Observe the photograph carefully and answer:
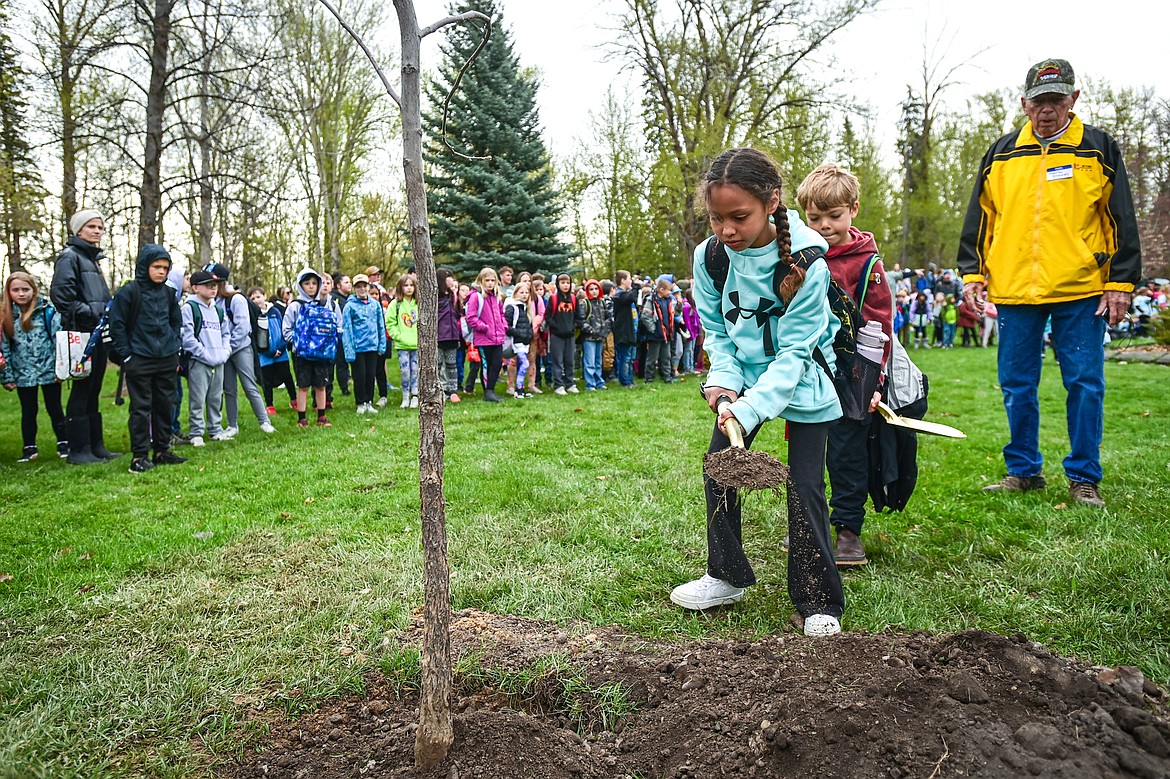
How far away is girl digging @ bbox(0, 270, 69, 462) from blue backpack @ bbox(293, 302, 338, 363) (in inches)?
97.1

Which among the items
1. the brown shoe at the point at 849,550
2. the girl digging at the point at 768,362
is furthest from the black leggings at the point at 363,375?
the girl digging at the point at 768,362

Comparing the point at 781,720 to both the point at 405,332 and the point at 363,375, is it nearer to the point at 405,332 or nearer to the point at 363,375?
the point at 363,375

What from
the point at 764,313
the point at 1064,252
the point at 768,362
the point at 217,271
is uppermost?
the point at 217,271

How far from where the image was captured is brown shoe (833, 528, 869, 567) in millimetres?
3723

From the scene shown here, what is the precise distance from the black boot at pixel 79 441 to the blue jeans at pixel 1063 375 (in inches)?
324

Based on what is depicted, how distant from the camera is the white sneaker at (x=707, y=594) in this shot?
10.5 feet

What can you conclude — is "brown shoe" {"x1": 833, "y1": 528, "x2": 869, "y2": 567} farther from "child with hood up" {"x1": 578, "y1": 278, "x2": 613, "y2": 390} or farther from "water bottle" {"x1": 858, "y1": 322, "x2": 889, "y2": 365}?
"child with hood up" {"x1": 578, "y1": 278, "x2": 613, "y2": 390}

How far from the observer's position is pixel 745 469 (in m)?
2.60

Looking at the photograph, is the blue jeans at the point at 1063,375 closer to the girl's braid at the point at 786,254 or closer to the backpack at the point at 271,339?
the girl's braid at the point at 786,254

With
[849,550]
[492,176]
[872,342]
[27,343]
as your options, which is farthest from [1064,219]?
[492,176]

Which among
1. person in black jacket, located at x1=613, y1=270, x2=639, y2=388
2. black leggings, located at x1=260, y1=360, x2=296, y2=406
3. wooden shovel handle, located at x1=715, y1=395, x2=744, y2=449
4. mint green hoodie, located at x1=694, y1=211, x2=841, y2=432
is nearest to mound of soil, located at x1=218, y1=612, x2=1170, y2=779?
wooden shovel handle, located at x1=715, y1=395, x2=744, y2=449

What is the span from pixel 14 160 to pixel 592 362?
12.4 metres

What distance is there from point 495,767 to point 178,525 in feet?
12.3

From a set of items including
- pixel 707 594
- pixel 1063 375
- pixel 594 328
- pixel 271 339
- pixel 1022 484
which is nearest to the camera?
pixel 707 594
